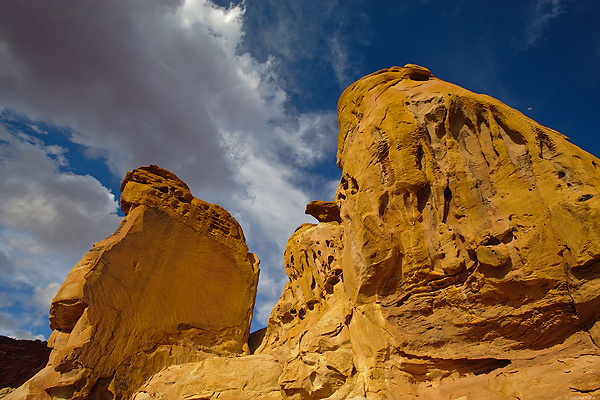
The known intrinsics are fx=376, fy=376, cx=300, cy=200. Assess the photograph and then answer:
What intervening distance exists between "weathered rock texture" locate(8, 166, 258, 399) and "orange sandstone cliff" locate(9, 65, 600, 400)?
0.05 meters

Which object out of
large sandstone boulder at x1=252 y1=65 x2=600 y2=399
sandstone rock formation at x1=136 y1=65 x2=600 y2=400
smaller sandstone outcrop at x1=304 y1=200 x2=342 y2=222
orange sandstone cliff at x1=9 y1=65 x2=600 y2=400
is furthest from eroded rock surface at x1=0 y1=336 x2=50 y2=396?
large sandstone boulder at x1=252 y1=65 x2=600 y2=399

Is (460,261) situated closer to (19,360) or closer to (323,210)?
(323,210)

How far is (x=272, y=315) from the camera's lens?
11.9m

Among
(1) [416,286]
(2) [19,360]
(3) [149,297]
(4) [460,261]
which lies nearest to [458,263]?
(4) [460,261]

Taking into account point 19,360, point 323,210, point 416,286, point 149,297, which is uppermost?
point 323,210

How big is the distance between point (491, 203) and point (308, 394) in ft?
15.3

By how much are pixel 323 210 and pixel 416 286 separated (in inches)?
236

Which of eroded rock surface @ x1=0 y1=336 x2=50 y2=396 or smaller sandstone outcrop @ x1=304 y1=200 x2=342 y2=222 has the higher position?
smaller sandstone outcrop @ x1=304 y1=200 x2=342 y2=222

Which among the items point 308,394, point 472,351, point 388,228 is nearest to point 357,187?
point 388,228

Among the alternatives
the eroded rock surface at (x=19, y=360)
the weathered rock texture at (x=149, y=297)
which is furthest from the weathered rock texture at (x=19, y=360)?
the weathered rock texture at (x=149, y=297)

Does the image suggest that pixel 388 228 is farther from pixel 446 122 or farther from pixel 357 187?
pixel 446 122

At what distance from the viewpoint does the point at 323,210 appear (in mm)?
11836

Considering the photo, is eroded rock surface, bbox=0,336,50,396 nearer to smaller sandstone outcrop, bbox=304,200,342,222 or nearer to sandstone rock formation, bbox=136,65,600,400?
sandstone rock formation, bbox=136,65,600,400

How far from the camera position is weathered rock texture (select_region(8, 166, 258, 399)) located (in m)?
8.43
